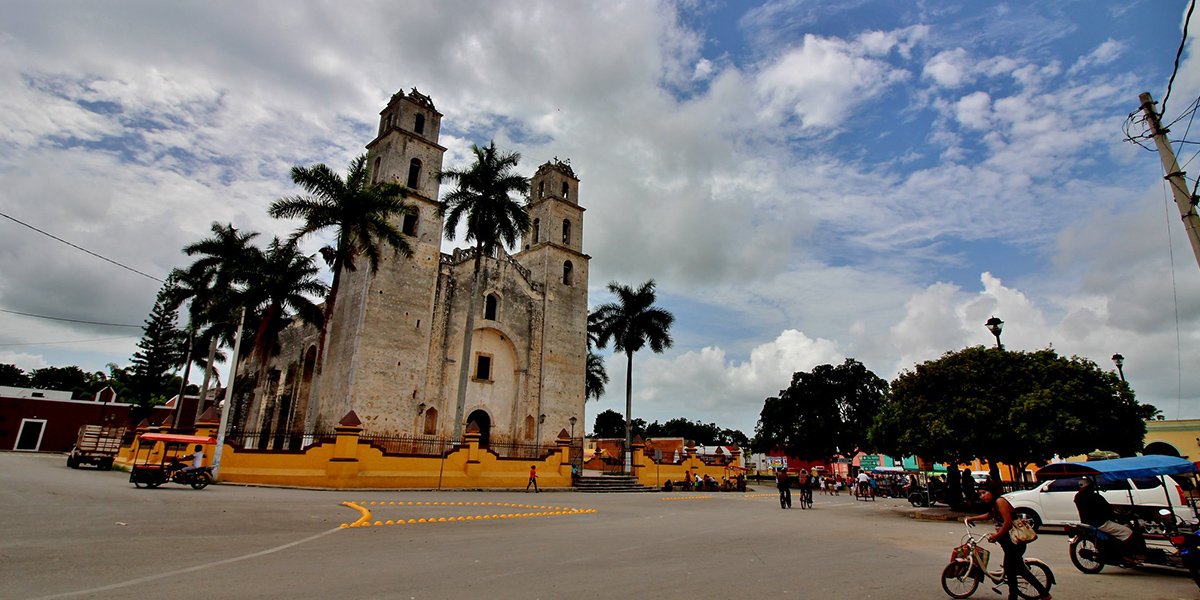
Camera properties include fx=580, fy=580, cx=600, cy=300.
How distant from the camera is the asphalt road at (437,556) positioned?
5.49 m

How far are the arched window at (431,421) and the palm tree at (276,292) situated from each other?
638 centimetres

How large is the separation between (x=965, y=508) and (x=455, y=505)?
48.6 ft

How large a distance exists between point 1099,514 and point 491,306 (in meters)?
27.0

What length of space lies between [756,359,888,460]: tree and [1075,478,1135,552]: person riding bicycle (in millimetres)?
37351

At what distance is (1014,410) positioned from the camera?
14.6 meters

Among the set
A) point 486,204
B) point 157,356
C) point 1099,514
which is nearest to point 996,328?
point 1099,514

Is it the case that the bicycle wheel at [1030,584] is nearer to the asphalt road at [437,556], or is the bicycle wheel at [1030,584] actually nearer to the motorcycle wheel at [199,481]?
the asphalt road at [437,556]

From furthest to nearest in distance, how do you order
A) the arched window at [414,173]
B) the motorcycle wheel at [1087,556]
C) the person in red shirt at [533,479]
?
1. the arched window at [414,173]
2. the person in red shirt at [533,479]
3. the motorcycle wheel at [1087,556]

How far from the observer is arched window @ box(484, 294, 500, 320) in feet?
102

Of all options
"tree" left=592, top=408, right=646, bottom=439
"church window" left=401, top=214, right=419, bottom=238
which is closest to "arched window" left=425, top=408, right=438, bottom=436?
"church window" left=401, top=214, right=419, bottom=238

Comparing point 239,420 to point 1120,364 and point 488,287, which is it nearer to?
point 488,287

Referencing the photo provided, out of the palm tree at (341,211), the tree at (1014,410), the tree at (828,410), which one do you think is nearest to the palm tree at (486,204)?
the palm tree at (341,211)

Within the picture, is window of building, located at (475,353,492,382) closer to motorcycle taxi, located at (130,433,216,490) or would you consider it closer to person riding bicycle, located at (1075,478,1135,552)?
motorcycle taxi, located at (130,433,216,490)

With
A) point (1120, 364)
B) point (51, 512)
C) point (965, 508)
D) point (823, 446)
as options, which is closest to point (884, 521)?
point (965, 508)
